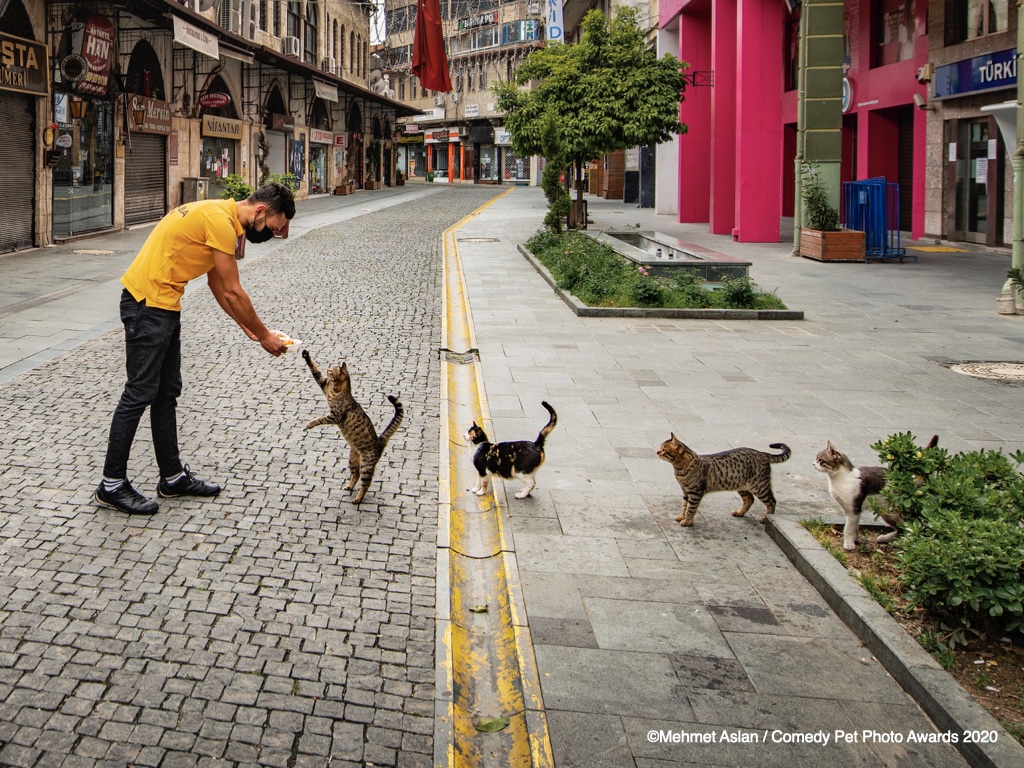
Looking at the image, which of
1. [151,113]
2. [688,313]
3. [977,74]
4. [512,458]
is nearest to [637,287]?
[688,313]

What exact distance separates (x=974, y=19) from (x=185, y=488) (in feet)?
67.0

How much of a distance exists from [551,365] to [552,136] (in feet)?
50.6

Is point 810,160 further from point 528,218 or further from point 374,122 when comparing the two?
point 374,122

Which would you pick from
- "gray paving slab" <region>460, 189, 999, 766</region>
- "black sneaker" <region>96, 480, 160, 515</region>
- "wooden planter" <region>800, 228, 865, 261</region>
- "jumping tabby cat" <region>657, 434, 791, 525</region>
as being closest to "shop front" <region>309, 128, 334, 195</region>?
"wooden planter" <region>800, 228, 865, 261</region>

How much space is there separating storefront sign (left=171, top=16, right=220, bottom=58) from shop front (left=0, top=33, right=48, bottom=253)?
410 centimetres

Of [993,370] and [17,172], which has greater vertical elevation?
[17,172]

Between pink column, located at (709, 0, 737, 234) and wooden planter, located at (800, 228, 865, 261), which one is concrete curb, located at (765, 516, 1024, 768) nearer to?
wooden planter, located at (800, 228, 865, 261)

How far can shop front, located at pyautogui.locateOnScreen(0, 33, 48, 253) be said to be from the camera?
1874cm

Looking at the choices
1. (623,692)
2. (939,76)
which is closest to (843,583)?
(623,692)

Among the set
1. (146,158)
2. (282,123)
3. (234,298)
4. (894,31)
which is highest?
(282,123)

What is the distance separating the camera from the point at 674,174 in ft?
119

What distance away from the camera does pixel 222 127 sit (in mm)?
32344

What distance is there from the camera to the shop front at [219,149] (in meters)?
31.3

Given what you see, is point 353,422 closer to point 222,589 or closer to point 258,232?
point 258,232
